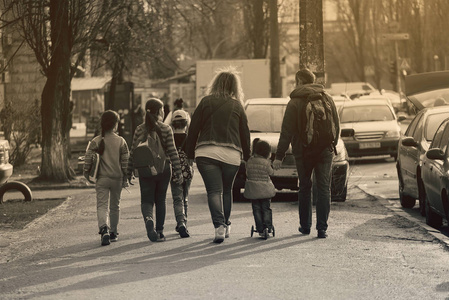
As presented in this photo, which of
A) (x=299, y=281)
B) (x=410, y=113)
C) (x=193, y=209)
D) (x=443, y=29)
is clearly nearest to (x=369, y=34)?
(x=410, y=113)

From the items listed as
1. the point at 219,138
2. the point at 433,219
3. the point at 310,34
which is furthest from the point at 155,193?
the point at 310,34

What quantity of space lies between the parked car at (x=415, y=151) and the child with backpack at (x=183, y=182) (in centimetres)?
374

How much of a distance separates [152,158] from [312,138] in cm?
166

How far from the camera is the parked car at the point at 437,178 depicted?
1241cm

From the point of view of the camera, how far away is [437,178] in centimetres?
1292

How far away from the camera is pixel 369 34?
84.9m

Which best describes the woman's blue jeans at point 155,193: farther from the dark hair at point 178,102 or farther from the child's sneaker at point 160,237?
the dark hair at point 178,102

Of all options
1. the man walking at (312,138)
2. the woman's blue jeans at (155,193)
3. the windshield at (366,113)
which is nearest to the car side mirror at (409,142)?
the man walking at (312,138)

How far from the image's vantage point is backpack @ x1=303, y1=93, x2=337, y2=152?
11.5 meters

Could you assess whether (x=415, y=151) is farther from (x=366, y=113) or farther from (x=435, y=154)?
(x=366, y=113)

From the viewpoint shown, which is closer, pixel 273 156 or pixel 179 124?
pixel 179 124

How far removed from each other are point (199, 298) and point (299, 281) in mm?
1073

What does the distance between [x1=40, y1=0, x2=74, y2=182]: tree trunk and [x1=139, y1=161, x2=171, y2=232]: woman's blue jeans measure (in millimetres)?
11041

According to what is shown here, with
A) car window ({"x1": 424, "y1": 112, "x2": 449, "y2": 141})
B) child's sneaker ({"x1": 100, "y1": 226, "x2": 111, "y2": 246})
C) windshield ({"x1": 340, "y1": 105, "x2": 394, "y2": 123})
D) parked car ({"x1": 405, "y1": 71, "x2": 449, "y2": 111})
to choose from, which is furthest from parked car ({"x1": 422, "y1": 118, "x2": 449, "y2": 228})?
windshield ({"x1": 340, "y1": 105, "x2": 394, "y2": 123})
